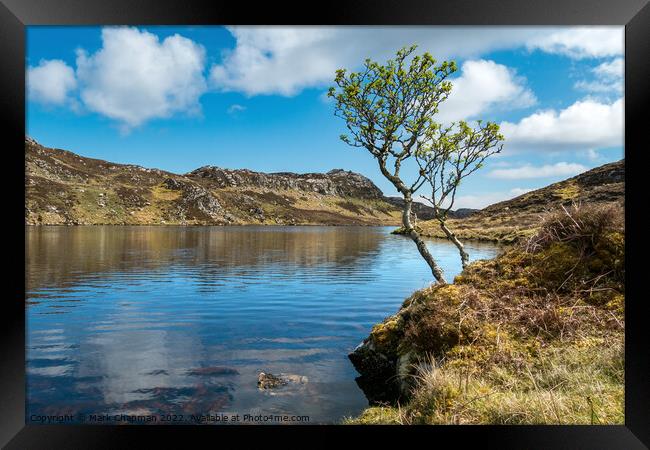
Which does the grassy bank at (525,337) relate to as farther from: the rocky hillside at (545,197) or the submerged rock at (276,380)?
the rocky hillside at (545,197)

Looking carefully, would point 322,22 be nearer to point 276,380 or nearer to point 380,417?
point 380,417

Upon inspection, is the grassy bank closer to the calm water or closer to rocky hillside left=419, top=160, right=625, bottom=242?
the calm water

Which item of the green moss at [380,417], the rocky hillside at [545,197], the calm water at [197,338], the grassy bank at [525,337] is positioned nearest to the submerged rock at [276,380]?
the calm water at [197,338]

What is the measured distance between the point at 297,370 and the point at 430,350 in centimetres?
579

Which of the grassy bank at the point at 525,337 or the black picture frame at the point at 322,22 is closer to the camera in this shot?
the black picture frame at the point at 322,22

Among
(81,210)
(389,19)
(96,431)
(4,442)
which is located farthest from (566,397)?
(81,210)

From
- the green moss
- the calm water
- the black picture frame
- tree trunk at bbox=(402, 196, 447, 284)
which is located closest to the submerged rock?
the calm water

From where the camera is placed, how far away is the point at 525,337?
27.1 ft

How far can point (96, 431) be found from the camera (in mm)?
5008

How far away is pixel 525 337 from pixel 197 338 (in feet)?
45.0

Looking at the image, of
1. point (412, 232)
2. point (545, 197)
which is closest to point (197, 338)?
point (412, 232)

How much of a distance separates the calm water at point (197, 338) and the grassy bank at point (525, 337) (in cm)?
283

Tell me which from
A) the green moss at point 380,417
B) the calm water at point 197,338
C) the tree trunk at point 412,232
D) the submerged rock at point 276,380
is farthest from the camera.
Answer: the tree trunk at point 412,232

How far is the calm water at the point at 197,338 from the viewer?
10.9m
